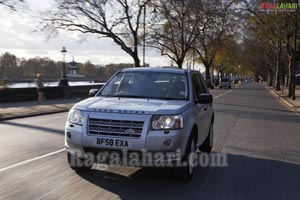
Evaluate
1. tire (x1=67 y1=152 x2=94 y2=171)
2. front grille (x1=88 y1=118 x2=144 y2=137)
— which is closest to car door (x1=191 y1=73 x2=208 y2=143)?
front grille (x1=88 y1=118 x2=144 y2=137)

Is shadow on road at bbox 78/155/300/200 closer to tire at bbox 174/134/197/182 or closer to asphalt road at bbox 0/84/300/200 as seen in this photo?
asphalt road at bbox 0/84/300/200

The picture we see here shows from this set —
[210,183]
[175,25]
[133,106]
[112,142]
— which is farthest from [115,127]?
[175,25]

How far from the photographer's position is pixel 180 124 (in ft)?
22.1

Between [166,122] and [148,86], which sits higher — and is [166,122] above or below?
below

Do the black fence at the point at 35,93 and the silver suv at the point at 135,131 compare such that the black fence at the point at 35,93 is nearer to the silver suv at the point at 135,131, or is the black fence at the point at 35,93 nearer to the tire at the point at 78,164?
the tire at the point at 78,164

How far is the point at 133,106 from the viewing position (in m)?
6.84

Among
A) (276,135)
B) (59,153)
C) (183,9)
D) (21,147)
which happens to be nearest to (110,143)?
(59,153)

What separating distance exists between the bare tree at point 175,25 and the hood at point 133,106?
3850 centimetres

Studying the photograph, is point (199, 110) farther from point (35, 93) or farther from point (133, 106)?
point (35, 93)

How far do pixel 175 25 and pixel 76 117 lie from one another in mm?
53914

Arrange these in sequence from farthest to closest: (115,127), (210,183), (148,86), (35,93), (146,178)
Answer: (35,93)
(148,86)
(146,178)
(210,183)
(115,127)

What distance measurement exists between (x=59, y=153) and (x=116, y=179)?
2714 mm

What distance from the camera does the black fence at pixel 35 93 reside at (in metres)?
27.3

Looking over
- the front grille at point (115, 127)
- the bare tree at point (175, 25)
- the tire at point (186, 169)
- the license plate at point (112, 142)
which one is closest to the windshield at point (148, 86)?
the tire at point (186, 169)
